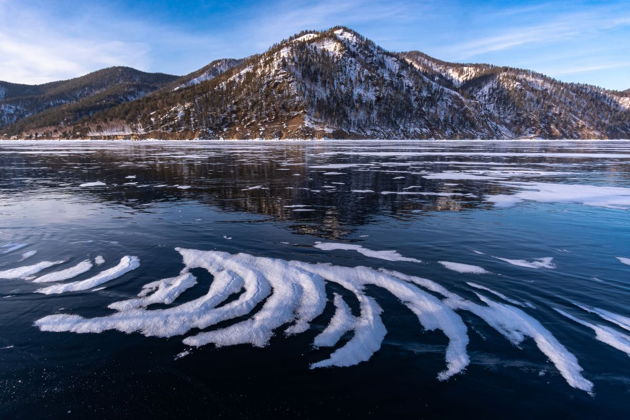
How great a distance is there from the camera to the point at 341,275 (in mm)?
7578

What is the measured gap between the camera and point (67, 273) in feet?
24.9

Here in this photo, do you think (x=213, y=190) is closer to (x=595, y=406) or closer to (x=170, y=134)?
(x=595, y=406)

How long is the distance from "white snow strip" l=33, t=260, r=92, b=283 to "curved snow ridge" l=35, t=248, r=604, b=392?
190 centimetres

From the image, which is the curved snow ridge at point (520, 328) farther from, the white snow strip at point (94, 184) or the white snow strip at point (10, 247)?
the white snow strip at point (94, 184)

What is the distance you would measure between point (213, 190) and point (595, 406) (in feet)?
60.4

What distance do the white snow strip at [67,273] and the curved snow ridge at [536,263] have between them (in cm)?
991

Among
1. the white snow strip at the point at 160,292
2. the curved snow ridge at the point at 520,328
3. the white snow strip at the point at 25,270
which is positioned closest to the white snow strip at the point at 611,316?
the curved snow ridge at the point at 520,328

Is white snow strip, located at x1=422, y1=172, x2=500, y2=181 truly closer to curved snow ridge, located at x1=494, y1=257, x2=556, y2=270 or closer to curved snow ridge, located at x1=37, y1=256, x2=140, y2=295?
curved snow ridge, located at x1=494, y1=257, x2=556, y2=270

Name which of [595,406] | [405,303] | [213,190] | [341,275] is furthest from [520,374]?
[213,190]

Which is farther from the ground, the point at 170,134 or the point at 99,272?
the point at 170,134

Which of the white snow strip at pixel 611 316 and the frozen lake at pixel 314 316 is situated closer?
the frozen lake at pixel 314 316

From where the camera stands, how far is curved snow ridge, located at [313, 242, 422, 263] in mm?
8672

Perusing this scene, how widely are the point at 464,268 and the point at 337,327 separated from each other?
4.06 m

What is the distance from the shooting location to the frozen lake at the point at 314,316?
4062 mm
